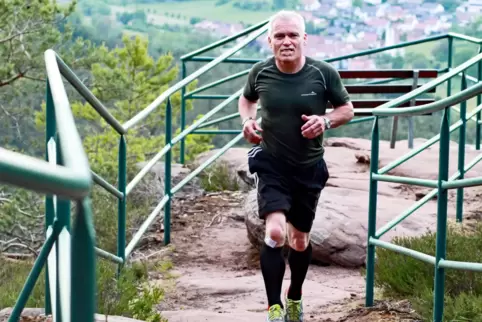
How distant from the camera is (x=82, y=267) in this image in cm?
144

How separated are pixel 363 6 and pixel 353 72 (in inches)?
2300

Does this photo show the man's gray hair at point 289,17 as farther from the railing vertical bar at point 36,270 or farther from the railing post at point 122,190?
the railing vertical bar at point 36,270

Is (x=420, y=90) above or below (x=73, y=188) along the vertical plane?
above

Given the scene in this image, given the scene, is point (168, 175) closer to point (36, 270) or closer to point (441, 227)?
point (441, 227)

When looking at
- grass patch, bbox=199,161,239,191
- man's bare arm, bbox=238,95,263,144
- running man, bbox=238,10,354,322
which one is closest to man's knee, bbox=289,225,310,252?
running man, bbox=238,10,354,322

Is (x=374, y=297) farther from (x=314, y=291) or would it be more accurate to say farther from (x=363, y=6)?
(x=363, y=6)

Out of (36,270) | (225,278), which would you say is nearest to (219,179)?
(225,278)

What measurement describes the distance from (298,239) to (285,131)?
0.66 metres

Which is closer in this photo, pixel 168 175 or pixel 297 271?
pixel 297 271

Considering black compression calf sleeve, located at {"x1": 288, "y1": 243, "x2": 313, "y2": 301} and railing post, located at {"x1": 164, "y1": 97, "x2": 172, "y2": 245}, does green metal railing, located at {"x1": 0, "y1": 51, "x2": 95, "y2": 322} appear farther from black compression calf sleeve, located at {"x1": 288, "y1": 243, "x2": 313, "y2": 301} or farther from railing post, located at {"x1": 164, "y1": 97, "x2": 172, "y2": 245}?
railing post, located at {"x1": 164, "y1": 97, "x2": 172, "y2": 245}

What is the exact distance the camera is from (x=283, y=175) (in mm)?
4766

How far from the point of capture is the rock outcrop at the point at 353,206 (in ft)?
22.9

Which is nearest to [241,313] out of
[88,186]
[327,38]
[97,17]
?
[88,186]

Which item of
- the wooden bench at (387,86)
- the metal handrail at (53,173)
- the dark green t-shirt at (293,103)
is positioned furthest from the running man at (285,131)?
the wooden bench at (387,86)
